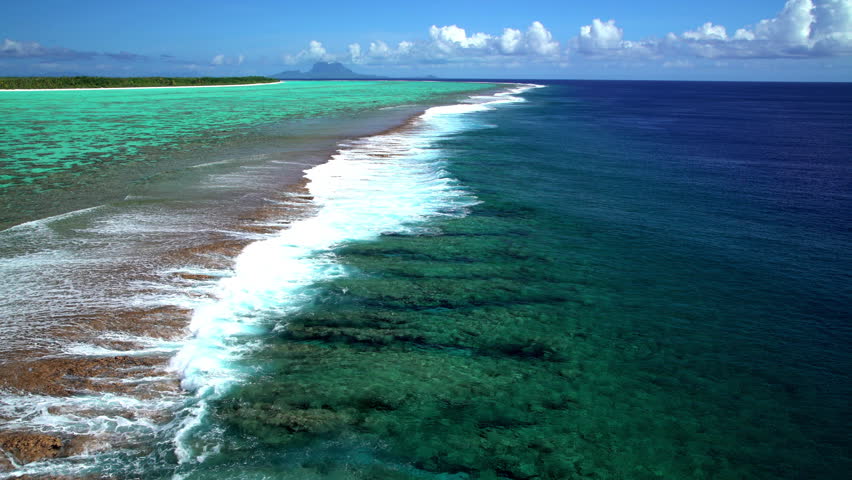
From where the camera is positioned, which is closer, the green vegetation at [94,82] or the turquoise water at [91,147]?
the turquoise water at [91,147]

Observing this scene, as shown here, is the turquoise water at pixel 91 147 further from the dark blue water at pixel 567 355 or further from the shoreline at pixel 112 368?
the dark blue water at pixel 567 355

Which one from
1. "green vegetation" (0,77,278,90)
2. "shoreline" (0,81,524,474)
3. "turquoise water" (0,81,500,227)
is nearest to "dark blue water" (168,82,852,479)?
"shoreline" (0,81,524,474)

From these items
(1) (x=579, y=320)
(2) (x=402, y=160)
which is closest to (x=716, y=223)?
(1) (x=579, y=320)

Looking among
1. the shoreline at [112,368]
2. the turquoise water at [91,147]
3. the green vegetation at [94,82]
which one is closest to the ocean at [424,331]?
the shoreline at [112,368]

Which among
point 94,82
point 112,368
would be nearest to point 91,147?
point 112,368

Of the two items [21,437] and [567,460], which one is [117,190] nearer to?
[21,437]

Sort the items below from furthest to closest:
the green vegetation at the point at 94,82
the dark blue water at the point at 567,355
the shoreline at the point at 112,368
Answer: the green vegetation at the point at 94,82, the dark blue water at the point at 567,355, the shoreline at the point at 112,368
